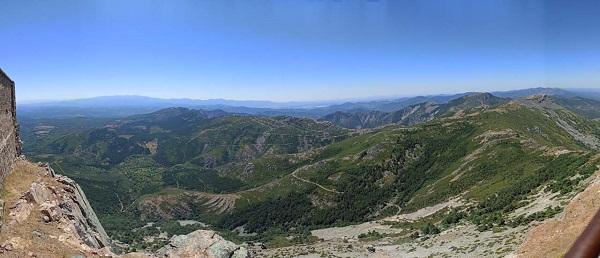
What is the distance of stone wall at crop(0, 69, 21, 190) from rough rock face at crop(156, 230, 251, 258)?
1838 cm

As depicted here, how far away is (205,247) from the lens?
44094 millimetres

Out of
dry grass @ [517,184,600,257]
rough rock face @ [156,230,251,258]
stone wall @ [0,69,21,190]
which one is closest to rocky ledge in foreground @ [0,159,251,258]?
rough rock face @ [156,230,251,258]

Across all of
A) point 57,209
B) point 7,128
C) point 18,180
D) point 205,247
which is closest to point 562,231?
point 205,247

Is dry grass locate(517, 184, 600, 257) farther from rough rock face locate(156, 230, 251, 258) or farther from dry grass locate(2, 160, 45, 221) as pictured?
dry grass locate(2, 160, 45, 221)

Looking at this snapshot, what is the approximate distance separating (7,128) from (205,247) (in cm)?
2673

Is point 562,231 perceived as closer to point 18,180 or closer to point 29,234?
point 29,234

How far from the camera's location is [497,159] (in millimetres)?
165375

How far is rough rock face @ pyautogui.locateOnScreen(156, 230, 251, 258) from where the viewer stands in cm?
4116

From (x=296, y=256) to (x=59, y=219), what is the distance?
71985mm

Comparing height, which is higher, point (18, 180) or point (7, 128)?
point (7, 128)

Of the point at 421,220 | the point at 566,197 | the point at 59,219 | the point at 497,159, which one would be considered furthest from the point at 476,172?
the point at 59,219

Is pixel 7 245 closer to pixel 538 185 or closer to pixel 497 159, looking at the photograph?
pixel 538 185

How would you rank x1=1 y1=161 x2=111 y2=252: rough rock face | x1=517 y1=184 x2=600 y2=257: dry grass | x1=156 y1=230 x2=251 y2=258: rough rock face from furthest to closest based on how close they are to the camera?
x1=156 y1=230 x2=251 y2=258: rough rock face < x1=1 y1=161 x2=111 y2=252: rough rock face < x1=517 y1=184 x2=600 y2=257: dry grass

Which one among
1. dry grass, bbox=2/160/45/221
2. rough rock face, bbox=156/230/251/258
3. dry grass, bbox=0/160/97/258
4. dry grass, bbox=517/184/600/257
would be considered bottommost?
rough rock face, bbox=156/230/251/258
